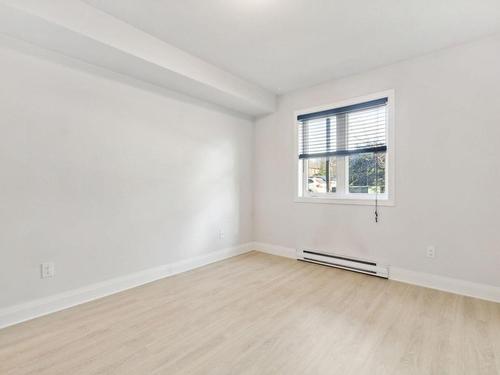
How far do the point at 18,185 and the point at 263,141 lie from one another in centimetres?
315

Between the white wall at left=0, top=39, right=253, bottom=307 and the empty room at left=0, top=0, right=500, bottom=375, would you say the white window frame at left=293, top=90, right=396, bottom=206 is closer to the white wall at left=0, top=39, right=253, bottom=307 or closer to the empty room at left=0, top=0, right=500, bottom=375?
the empty room at left=0, top=0, right=500, bottom=375

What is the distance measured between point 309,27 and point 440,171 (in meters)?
2.02

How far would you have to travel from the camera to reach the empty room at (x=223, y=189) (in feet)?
6.04

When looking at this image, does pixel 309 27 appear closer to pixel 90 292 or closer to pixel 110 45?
pixel 110 45

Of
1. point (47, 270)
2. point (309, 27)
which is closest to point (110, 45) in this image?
point (309, 27)

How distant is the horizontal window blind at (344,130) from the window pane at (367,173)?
110 mm

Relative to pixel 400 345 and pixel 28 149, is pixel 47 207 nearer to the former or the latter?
pixel 28 149

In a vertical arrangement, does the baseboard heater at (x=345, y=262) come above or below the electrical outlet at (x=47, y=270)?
below

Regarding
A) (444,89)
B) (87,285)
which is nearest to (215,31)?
(444,89)

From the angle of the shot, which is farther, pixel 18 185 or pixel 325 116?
pixel 325 116

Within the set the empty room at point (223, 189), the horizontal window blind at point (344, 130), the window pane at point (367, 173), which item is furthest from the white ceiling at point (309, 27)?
the window pane at point (367, 173)

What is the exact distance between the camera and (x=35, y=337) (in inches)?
73.6

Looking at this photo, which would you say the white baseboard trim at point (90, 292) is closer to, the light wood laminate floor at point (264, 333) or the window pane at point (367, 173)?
the light wood laminate floor at point (264, 333)

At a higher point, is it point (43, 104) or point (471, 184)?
point (43, 104)
